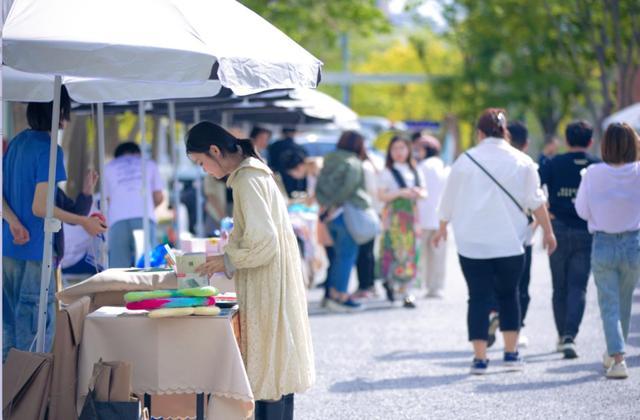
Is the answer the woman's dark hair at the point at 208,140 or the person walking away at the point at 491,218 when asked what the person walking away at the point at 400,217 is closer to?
the person walking away at the point at 491,218

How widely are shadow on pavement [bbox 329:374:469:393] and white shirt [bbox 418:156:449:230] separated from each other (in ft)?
17.4

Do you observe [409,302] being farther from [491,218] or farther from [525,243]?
[491,218]

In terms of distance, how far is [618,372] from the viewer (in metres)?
9.26

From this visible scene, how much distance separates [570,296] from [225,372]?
16.2 feet

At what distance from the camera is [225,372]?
6184 millimetres

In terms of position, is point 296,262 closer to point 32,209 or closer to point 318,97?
point 32,209

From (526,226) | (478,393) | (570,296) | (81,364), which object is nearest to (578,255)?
(570,296)

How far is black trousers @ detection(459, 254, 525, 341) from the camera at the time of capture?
30.8 feet

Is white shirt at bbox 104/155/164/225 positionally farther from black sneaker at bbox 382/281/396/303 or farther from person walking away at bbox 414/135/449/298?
person walking away at bbox 414/135/449/298

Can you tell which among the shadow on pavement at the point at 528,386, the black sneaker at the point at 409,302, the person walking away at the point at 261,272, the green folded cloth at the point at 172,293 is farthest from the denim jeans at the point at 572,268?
the green folded cloth at the point at 172,293

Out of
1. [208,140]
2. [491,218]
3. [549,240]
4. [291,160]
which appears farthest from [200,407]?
[291,160]

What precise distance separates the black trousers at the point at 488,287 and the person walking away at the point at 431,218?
5145 millimetres

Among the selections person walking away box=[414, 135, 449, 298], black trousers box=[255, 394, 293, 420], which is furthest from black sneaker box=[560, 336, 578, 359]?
person walking away box=[414, 135, 449, 298]

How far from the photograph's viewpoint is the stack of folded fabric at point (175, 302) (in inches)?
240
